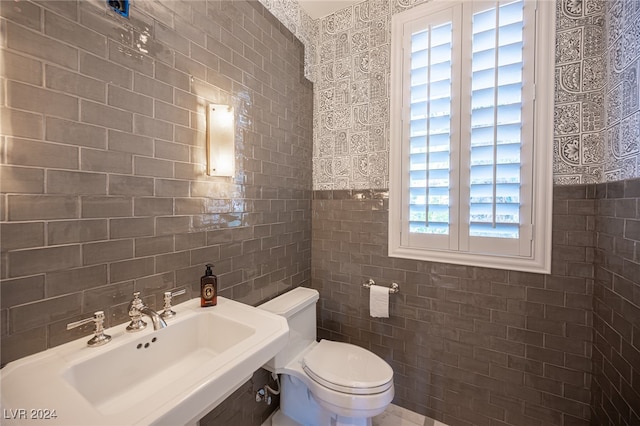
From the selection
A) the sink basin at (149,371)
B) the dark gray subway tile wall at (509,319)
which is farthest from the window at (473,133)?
the sink basin at (149,371)

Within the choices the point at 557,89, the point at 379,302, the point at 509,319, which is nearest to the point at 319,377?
the point at 379,302

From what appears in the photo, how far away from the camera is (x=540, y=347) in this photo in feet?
4.64

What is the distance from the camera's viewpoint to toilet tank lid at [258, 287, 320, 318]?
154 cm

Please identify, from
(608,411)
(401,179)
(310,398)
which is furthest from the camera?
(401,179)

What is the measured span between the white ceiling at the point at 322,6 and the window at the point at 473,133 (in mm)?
436

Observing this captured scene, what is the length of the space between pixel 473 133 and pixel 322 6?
4.83 feet

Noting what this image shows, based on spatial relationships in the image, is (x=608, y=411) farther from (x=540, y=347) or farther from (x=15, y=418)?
(x=15, y=418)

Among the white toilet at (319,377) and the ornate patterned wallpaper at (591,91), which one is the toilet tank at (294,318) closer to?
the white toilet at (319,377)

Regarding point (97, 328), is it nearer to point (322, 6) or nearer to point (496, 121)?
point (496, 121)

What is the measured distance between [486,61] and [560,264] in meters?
1.23

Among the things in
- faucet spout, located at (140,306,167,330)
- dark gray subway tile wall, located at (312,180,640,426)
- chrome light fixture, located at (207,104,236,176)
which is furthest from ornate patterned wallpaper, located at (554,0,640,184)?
faucet spout, located at (140,306,167,330)

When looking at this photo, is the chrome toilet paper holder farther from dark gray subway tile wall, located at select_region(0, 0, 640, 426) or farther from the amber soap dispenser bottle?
the amber soap dispenser bottle

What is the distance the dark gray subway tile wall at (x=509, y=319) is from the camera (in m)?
1.11

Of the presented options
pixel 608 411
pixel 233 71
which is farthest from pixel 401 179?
pixel 608 411
